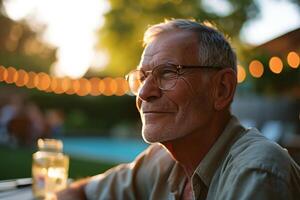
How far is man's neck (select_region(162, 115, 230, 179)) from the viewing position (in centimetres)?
131

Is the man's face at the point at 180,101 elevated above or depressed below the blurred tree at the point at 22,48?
below

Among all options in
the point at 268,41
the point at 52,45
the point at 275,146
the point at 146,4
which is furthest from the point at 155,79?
the point at 52,45

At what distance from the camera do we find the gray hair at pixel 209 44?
1.31 meters

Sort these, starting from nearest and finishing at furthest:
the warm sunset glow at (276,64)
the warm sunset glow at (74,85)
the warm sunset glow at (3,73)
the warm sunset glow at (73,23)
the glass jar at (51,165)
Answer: the glass jar at (51,165), the warm sunset glow at (276,64), the warm sunset glow at (73,23), the warm sunset glow at (3,73), the warm sunset glow at (74,85)

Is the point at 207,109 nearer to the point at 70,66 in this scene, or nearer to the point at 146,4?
the point at 146,4

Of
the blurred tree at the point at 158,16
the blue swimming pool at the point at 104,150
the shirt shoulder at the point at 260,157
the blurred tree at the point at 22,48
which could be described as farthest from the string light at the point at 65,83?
the shirt shoulder at the point at 260,157

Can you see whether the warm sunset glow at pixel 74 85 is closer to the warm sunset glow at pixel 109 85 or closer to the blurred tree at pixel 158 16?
the warm sunset glow at pixel 109 85

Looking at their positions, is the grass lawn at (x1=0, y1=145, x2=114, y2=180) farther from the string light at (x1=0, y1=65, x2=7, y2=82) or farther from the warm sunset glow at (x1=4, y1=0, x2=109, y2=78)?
the string light at (x1=0, y1=65, x2=7, y2=82)

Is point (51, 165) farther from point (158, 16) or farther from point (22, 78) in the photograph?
point (22, 78)

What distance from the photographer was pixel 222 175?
1124 mm

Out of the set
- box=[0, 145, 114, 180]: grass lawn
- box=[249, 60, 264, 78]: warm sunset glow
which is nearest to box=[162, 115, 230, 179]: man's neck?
box=[0, 145, 114, 180]: grass lawn

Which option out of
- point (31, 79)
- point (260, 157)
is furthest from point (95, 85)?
point (260, 157)

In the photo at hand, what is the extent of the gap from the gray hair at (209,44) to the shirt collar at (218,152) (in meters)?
0.16

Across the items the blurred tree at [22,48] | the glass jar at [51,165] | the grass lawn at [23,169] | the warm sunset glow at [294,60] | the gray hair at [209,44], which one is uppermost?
the blurred tree at [22,48]
